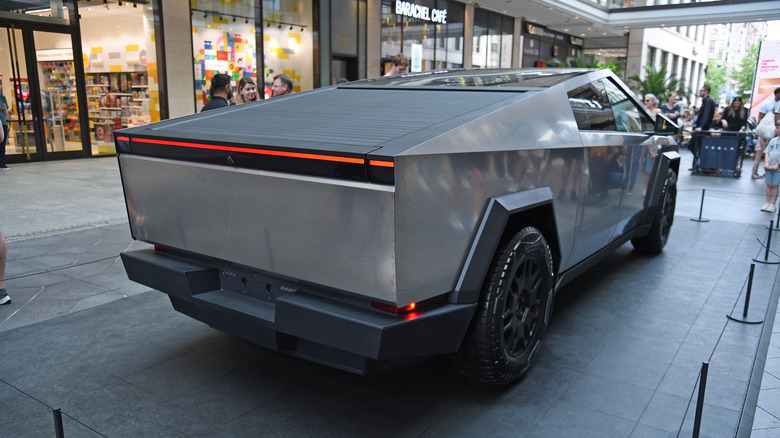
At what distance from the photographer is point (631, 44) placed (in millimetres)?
35281

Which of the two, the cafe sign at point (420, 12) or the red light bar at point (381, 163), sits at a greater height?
the cafe sign at point (420, 12)

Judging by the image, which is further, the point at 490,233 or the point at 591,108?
the point at 591,108

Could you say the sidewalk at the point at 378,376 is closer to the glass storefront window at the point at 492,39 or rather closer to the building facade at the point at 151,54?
the building facade at the point at 151,54

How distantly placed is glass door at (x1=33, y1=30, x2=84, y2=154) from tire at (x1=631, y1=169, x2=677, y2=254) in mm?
11949

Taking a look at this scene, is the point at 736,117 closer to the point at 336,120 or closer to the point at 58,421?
the point at 336,120

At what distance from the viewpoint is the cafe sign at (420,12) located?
20094 millimetres

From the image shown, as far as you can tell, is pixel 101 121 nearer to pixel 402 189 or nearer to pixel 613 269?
pixel 613 269

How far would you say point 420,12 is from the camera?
21.2 m

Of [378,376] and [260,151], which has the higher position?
[260,151]

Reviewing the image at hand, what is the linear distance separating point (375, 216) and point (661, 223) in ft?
14.5

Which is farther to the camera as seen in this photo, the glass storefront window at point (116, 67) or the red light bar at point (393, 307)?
the glass storefront window at point (116, 67)

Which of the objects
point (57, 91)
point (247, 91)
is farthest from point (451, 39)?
point (247, 91)

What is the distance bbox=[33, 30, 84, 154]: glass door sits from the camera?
12.2 metres

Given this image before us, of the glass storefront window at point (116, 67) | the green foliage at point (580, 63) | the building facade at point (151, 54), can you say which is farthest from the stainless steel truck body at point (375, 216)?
the green foliage at point (580, 63)
